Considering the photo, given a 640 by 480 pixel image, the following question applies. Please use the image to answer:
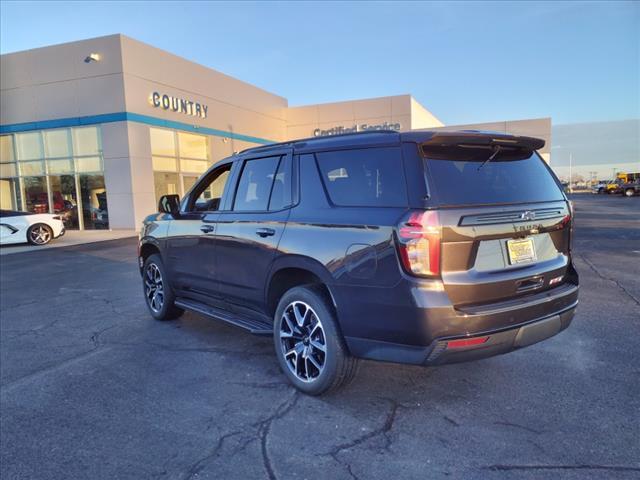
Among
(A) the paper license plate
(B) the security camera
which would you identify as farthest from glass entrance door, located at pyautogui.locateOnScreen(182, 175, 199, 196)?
(A) the paper license plate

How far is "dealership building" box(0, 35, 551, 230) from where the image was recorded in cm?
1881

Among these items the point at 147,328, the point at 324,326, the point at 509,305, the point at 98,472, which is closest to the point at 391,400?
the point at 324,326

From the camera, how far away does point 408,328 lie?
2.93 metres

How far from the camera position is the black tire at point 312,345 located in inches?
132

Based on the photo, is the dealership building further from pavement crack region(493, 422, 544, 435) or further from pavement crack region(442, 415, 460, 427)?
pavement crack region(493, 422, 544, 435)

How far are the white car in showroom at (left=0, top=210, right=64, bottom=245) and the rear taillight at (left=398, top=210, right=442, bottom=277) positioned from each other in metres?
15.5

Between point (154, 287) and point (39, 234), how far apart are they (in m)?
Answer: 11.8

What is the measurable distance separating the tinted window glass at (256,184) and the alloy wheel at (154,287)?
184 centimetres

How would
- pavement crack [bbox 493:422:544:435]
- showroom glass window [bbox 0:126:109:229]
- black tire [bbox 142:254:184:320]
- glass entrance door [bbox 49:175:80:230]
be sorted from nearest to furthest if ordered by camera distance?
pavement crack [bbox 493:422:544:435] < black tire [bbox 142:254:184:320] < showroom glass window [bbox 0:126:109:229] < glass entrance door [bbox 49:175:80:230]

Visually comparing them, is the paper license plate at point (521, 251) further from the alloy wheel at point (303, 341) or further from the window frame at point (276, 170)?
the window frame at point (276, 170)

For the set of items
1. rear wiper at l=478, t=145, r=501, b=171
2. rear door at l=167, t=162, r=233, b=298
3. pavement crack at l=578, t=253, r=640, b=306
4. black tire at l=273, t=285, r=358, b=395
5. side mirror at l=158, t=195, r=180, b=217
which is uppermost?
Result: rear wiper at l=478, t=145, r=501, b=171

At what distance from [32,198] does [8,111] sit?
149 inches

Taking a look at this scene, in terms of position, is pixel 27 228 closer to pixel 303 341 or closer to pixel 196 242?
pixel 196 242

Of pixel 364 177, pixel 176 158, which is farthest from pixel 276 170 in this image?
pixel 176 158
